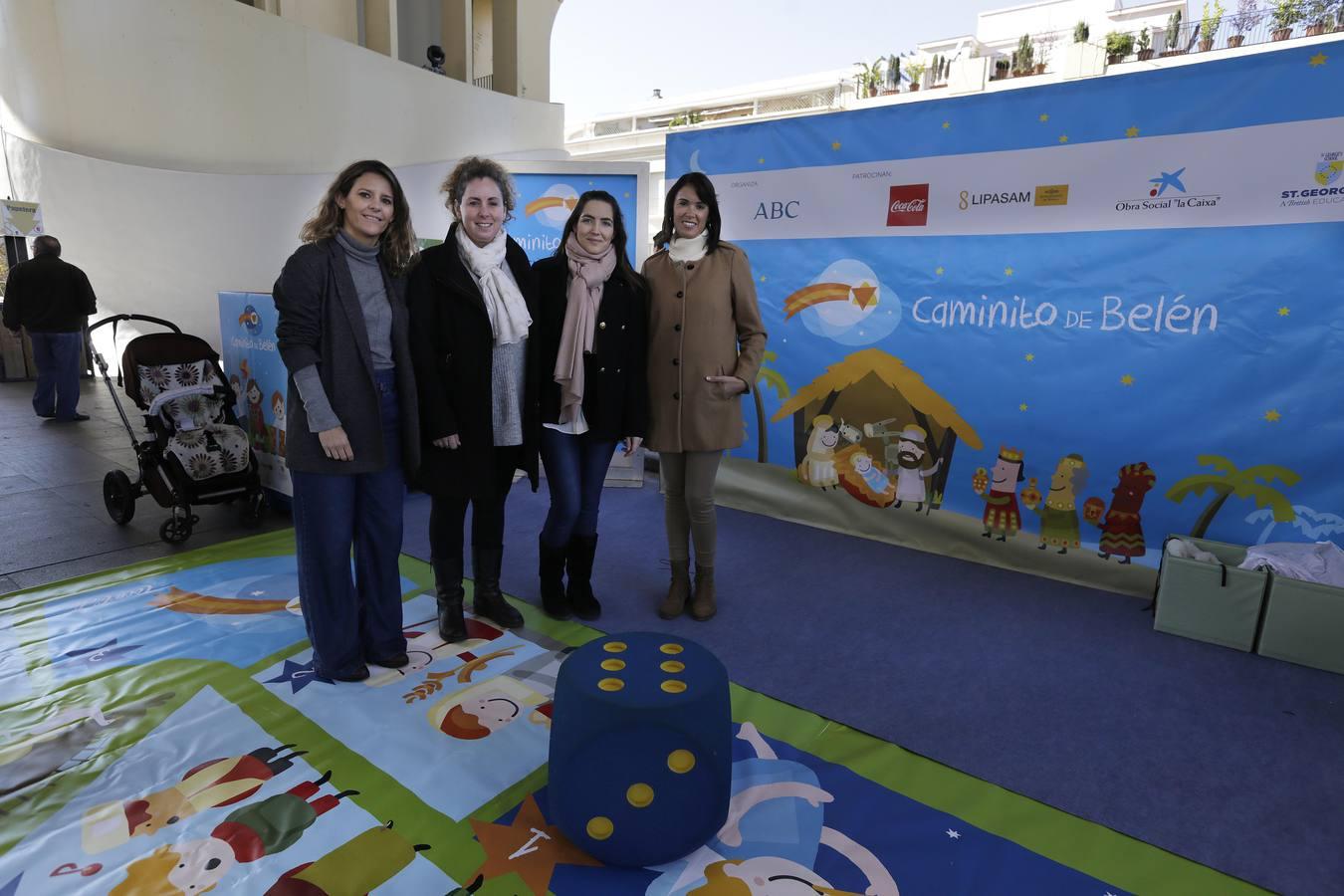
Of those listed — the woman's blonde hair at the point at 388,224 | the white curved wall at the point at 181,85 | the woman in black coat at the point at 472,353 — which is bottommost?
the woman in black coat at the point at 472,353

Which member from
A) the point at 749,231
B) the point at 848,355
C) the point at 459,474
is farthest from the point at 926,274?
the point at 459,474

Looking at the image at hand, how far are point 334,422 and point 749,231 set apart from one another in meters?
2.80

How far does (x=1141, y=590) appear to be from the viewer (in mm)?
3297

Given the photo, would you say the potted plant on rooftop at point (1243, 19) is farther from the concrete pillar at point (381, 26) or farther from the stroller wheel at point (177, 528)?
the stroller wheel at point (177, 528)

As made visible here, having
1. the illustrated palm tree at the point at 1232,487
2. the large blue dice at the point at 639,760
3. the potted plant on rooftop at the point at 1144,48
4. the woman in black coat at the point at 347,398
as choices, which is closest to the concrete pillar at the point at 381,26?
the woman in black coat at the point at 347,398

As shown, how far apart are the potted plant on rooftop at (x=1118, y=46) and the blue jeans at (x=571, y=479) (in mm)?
22936

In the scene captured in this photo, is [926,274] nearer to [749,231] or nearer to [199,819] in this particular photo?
[749,231]

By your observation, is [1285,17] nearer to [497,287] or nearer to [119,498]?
[497,287]

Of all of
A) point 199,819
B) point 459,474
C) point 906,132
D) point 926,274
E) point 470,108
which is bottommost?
point 199,819

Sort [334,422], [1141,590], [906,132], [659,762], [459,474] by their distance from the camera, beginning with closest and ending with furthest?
1. [659,762]
2. [334,422]
3. [459,474]
4. [1141,590]
5. [906,132]

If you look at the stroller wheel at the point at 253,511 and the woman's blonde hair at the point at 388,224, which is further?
the stroller wheel at the point at 253,511

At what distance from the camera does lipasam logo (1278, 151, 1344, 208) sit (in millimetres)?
2758

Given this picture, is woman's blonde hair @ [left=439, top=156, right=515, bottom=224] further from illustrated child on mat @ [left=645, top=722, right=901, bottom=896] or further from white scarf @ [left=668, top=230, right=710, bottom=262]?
illustrated child on mat @ [left=645, top=722, right=901, bottom=896]

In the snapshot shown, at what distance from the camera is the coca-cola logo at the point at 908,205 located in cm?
365
